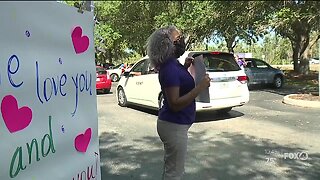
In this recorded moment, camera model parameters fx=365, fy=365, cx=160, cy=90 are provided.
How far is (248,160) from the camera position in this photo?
17.7ft

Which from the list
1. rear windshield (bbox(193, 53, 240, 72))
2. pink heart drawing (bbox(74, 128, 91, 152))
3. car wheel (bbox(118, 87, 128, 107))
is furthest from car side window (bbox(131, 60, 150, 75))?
pink heart drawing (bbox(74, 128, 91, 152))

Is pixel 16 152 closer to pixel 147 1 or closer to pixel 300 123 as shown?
pixel 300 123

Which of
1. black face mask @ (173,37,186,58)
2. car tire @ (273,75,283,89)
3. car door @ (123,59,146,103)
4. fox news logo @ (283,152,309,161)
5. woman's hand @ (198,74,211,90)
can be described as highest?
black face mask @ (173,37,186,58)

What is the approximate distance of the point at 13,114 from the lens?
1620 millimetres

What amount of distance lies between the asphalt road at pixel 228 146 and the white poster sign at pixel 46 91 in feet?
8.91

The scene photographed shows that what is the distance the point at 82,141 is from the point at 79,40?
1.97 feet

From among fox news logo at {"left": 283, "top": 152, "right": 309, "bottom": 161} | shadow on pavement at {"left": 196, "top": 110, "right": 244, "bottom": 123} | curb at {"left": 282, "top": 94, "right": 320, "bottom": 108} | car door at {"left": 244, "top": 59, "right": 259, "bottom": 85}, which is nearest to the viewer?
fox news logo at {"left": 283, "top": 152, "right": 309, "bottom": 161}

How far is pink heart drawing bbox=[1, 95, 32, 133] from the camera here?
5.23 ft

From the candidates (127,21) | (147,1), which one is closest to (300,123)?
(147,1)

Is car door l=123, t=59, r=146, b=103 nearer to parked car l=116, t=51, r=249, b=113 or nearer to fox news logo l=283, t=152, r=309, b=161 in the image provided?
parked car l=116, t=51, r=249, b=113

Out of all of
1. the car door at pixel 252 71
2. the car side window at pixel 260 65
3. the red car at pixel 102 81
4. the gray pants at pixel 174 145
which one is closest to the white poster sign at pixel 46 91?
the gray pants at pixel 174 145

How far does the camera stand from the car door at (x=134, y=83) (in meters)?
10.4

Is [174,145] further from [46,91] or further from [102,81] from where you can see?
[102,81]

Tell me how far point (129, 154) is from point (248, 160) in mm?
1852
